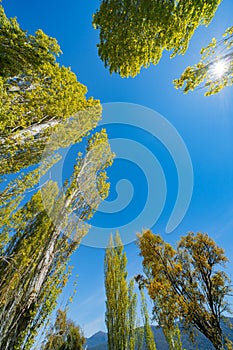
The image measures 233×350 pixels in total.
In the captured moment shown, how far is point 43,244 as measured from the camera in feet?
14.3

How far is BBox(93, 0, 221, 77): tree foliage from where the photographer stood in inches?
137

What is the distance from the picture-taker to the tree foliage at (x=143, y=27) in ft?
11.4

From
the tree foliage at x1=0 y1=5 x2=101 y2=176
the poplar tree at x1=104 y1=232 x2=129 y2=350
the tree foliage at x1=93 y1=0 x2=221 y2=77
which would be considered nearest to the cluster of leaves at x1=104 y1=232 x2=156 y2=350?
the poplar tree at x1=104 y1=232 x2=129 y2=350

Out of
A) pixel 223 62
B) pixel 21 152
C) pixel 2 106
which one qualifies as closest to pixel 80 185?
pixel 21 152

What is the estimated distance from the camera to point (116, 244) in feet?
40.7

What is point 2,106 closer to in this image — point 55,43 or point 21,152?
point 21,152

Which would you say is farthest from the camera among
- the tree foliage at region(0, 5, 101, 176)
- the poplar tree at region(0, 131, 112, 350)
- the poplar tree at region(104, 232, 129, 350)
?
the poplar tree at region(104, 232, 129, 350)

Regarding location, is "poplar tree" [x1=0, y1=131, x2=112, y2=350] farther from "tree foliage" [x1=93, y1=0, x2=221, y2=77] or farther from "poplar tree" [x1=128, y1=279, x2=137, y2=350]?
"poplar tree" [x1=128, y1=279, x2=137, y2=350]

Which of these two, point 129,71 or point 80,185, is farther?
point 80,185

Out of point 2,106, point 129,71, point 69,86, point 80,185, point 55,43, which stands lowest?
point 80,185

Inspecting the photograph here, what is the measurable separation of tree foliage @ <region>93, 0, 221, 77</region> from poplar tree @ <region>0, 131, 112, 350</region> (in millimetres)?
3447

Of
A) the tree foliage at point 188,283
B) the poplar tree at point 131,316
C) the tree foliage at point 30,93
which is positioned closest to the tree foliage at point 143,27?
the tree foliage at point 30,93

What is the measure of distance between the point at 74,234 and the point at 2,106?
3682 millimetres

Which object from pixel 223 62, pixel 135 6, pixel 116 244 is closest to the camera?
pixel 223 62
